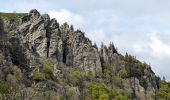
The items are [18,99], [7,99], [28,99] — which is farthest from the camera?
[28,99]

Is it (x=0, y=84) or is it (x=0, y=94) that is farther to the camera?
(x=0, y=84)

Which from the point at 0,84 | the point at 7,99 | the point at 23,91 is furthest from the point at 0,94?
the point at 23,91

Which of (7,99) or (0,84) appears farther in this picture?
(0,84)

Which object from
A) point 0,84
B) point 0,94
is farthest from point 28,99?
point 0,94

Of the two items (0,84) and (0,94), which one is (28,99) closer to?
(0,84)

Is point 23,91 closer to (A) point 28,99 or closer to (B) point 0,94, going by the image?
(A) point 28,99

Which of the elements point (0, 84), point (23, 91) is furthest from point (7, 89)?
point (23, 91)

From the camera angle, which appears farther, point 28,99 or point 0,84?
point 28,99

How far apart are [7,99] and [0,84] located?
15831 millimetres

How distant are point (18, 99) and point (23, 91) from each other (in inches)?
769

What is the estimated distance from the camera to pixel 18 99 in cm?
18012

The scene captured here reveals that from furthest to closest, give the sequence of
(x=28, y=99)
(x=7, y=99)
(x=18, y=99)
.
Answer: (x=28, y=99) < (x=18, y=99) < (x=7, y=99)

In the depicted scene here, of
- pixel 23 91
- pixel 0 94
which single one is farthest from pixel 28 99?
pixel 0 94

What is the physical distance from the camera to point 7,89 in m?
180
